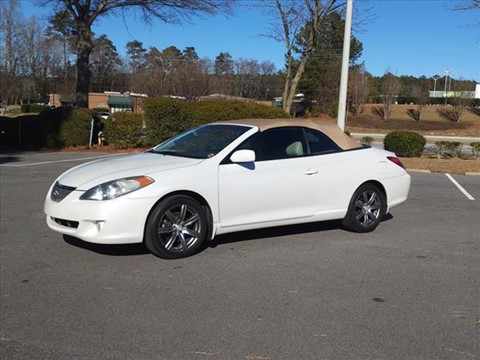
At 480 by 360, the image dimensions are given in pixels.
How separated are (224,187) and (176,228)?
67 cm

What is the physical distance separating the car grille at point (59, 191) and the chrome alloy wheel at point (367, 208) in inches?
136

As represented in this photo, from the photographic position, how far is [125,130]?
2158 cm

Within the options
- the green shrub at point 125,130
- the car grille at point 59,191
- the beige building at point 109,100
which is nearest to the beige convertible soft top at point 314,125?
the car grille at point 59,191

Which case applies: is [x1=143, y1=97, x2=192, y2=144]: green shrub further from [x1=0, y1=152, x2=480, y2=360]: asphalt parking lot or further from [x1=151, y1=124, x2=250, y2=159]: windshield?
[x1=151, y1=124, x2=250, y2=159]: windshield

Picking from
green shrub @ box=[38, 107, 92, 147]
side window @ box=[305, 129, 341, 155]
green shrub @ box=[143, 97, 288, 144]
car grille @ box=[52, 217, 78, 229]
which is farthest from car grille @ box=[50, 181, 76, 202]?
green shrub @ box=[38, 107, 92, 147]

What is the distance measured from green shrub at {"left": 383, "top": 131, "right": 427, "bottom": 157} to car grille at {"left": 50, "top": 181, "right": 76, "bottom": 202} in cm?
1407

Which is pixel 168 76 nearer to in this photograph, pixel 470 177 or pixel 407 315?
pixel 470 177

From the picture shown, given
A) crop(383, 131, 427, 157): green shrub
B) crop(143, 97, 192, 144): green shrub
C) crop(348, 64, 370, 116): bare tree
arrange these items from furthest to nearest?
crop(348, 64, 370, 116): bare tree < crop(143, 97, 192, 144): green shrub < crop(383, 131, 427, 157): green shrub

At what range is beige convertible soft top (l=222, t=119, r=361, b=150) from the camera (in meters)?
6.32

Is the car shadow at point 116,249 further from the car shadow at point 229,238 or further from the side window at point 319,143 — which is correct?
the side window at point 319,143

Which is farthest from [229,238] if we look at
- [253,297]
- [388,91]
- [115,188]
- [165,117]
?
[388,91]

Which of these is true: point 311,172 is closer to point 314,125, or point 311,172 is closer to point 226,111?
point 314,125

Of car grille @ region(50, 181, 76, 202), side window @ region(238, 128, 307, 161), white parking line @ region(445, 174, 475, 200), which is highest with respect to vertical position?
side window @ region(238, 128, 307, 161)

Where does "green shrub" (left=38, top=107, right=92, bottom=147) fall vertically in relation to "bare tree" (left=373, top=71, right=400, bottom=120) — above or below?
below
